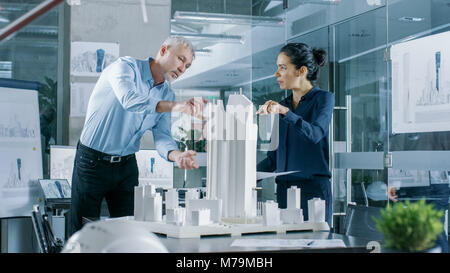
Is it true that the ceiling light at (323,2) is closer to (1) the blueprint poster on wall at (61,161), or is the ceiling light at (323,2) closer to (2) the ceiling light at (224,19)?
(2) the ceiling light at (224,19)

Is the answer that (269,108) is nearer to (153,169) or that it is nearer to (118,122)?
(118,122)

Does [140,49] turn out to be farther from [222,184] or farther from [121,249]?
[121,249]

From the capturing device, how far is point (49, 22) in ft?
16.8

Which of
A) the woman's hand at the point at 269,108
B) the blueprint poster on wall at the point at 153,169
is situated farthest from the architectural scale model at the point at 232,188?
the blueprint poster on wall at the point at 153,169

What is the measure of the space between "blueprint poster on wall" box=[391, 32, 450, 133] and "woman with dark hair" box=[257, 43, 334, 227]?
51.2 inches

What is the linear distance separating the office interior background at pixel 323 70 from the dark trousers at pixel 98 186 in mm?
1164

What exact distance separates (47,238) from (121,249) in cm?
259

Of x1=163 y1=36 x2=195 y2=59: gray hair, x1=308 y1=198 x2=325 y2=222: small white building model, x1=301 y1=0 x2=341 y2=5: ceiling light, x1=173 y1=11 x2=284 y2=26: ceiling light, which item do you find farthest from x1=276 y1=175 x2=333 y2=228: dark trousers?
x1=173 y1=11 x2=284 y2=26: ceiling light

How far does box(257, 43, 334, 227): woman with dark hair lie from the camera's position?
2.50 metres

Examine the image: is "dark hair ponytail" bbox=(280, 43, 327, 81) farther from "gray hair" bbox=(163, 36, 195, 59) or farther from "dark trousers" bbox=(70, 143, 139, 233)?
"dark trousers" bbox=(70, 143, 139, 233)

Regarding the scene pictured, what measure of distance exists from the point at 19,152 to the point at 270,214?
289cm

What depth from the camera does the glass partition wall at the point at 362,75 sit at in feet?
12.5
